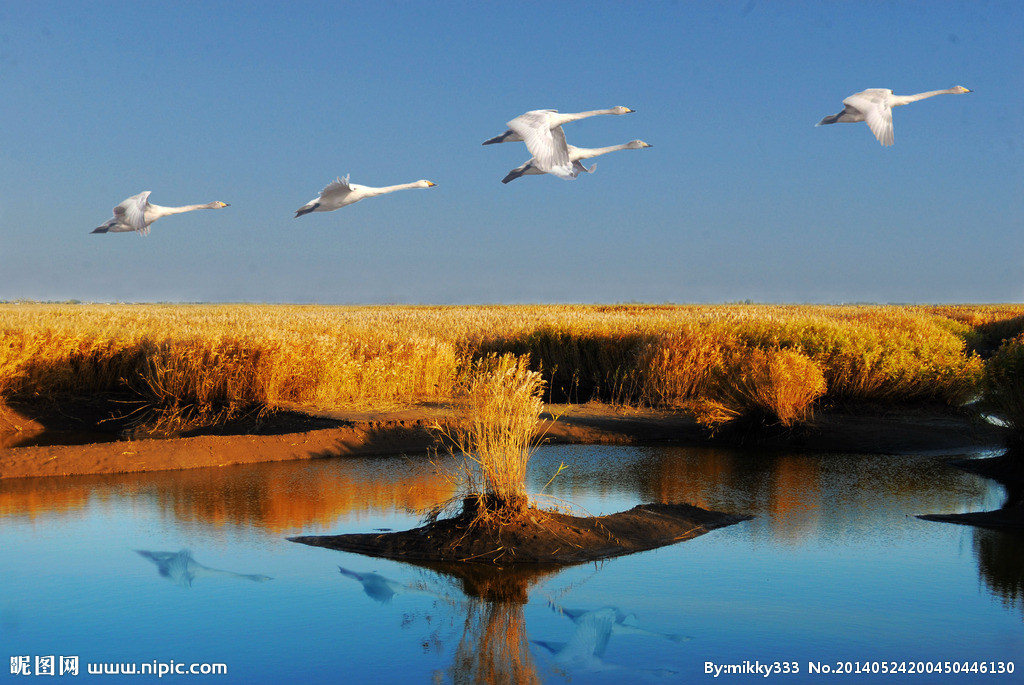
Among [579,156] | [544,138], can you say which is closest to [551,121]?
[544,138]

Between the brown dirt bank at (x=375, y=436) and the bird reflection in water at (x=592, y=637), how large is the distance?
20.6ft

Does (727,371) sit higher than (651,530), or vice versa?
(727,371)

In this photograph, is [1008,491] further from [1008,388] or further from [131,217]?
[131,217]

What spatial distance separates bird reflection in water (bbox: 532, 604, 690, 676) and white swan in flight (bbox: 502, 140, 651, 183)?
10.7 feet

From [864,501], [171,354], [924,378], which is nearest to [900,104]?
[864,501]

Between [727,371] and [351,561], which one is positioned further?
[727,371]

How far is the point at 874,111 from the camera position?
27.0 ft

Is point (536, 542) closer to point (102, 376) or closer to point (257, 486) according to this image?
point (257, 486)

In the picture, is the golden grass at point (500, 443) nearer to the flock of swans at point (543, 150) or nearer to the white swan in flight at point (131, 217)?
the flock of swans at point (543, 150)

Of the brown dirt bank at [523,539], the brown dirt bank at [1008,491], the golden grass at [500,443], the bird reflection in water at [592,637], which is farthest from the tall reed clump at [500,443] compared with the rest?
the brown dirt bank at [1008,491]

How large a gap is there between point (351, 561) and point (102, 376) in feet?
42.5

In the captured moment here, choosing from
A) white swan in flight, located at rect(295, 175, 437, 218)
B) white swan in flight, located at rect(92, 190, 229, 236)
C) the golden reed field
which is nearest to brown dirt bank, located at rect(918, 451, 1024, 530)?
the golden reed field

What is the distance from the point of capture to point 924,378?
17219mm

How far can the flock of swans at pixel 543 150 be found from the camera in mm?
6586
